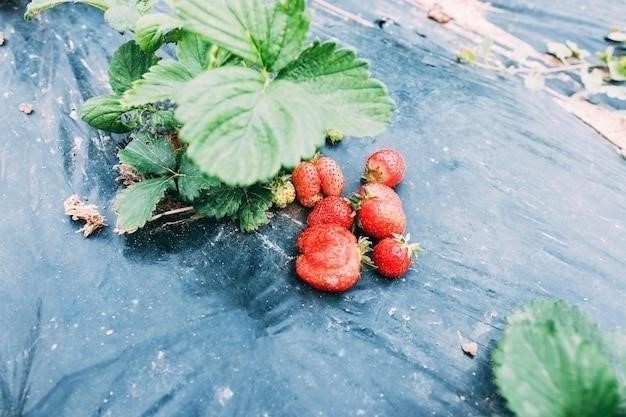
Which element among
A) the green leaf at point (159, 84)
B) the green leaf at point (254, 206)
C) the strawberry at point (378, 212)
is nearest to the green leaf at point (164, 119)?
the green leaf at point (159, 84)

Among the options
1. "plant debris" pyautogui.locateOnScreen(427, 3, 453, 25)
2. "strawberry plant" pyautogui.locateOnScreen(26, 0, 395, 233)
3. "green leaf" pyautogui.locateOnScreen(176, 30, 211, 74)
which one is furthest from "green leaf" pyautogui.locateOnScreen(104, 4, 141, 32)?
"plant debris" pyautogui.locateOnScreen(427, 3, 453, 25)

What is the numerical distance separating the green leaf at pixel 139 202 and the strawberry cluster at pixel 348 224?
1.07 feet

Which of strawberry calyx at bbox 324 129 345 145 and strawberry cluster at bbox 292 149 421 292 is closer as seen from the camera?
strawberry cluster at bbox 292 149 421 292

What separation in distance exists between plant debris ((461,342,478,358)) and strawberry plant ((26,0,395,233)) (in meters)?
0.49

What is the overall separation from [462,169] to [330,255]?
56 cm

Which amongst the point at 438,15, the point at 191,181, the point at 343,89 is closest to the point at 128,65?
the point at 191,181

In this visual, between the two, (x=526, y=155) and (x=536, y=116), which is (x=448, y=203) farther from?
(x=536, y=116)

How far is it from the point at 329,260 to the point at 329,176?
0.81 feet

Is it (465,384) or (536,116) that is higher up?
(536,116)

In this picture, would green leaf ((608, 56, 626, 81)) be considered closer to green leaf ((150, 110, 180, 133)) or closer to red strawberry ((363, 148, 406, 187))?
red strawberry ((363, 148, 406, 187))

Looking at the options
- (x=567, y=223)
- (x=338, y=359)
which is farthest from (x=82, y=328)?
(x=567, y=223)

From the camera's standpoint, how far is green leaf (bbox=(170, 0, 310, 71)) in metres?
0.91

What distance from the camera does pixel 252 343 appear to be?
1.10m

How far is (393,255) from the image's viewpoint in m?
1.20
